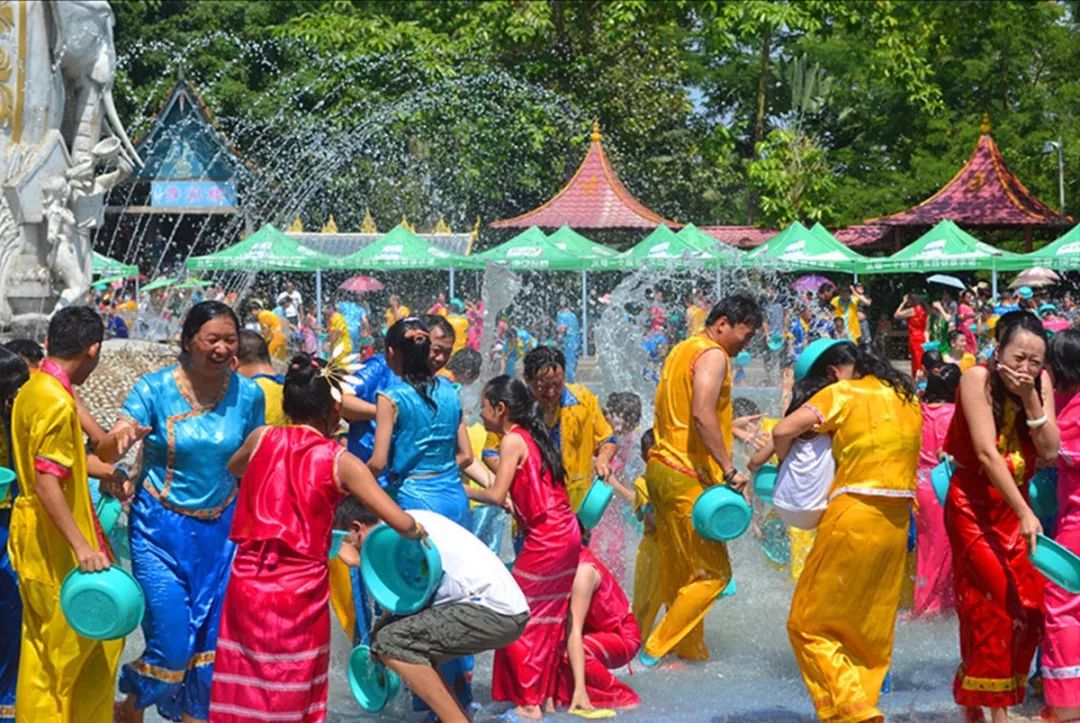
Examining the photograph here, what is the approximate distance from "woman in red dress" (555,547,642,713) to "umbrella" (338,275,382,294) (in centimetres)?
2743

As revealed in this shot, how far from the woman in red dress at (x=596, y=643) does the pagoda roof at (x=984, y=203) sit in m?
24.4

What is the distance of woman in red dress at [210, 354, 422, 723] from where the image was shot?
497 centimetres

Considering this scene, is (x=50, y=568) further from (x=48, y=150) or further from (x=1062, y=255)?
(x=1062, y=255)

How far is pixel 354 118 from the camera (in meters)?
33.1

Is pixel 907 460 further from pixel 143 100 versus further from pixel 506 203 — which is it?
pixel 143 100

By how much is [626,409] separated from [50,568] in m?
4.12

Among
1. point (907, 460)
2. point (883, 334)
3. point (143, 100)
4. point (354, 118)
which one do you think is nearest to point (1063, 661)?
point (907, 460)

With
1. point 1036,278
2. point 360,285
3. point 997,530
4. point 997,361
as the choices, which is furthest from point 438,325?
point 360,285

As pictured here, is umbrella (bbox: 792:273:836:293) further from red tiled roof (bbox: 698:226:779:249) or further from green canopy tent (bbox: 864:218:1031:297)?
red tiled roof (bbox: 698:226:779:249)

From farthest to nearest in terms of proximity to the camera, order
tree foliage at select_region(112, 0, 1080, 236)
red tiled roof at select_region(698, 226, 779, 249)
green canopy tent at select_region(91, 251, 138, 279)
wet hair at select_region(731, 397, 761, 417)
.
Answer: red tiled roof at select_region(698, 226, 779, 249) → tree foliage at select_region(112, 0, 1080, 236) → green canopy tent at select_region(91, 251, 138, 279) → wet hair at select_region(731, 397, 761, 417)

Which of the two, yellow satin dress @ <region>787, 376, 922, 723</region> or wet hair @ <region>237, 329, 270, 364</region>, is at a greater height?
wet hair @ <region>237, 329, 270, 364</region>

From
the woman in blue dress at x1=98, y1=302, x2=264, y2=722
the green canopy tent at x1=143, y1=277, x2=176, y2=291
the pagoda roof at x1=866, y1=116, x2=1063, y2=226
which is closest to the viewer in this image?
the woman in blue dress at x1=98, y1=302, x2=264, y2=722

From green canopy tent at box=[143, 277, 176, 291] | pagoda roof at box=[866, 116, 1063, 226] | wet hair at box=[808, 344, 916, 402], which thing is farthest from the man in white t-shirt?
pagoda roof at box=[866, 116, 1063, 226]

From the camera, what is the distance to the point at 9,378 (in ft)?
18.5
